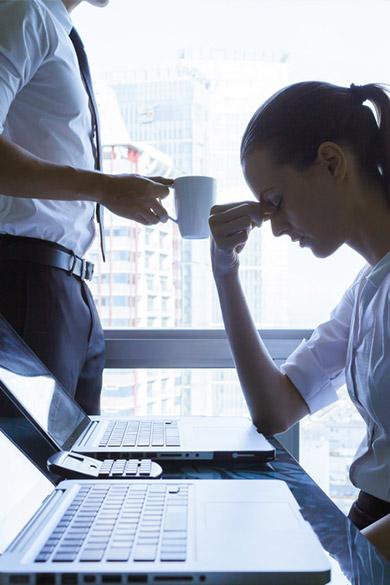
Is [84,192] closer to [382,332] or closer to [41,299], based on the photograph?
[41,299]

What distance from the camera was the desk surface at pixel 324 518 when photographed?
1.44 feet

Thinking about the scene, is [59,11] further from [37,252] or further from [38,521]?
[38,521]

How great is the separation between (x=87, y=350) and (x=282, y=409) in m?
0.44

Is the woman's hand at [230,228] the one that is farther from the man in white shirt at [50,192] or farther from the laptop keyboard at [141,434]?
the laptop keyboard at [141,434]

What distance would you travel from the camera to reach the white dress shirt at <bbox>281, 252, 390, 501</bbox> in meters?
0.86

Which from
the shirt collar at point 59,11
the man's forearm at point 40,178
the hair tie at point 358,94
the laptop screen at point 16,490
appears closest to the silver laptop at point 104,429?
the laptop screen at point 16,490

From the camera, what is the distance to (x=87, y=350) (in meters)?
1.25

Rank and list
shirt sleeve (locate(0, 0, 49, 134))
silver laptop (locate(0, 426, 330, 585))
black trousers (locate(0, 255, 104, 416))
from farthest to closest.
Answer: black trousers (locate(0, 255, 104, 416))
shirt sleeve (locate(0, 0, 49, 134))
silver laptop (locate(0, 426, 330, 585))

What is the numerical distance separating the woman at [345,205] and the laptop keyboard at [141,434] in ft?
0.66

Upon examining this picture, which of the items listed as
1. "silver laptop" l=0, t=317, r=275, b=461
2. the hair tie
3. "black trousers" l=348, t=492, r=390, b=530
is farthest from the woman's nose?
"black trousers" l=348, t=492, r=390, b=530

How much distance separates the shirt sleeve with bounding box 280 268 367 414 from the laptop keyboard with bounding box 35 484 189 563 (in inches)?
22.6

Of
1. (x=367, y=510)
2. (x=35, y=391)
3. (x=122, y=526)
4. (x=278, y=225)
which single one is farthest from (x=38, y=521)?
(x=278, y=225)

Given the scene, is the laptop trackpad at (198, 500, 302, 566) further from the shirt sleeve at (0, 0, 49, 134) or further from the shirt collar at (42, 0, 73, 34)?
the shirt collar at (42, 0, 73, 34)

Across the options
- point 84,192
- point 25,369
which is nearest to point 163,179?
point 84,192
